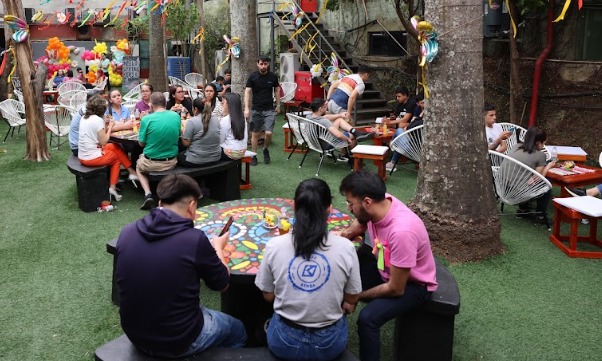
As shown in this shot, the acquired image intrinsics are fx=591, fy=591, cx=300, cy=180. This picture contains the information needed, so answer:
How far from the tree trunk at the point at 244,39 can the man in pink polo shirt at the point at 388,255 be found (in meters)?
7.48

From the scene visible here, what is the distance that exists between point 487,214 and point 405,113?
4.15 meters

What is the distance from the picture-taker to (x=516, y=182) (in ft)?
19.7

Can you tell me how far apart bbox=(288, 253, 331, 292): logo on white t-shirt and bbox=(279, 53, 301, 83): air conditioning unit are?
42.5ft

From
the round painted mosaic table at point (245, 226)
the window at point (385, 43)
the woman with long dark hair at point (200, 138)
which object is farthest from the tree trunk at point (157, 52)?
the round painted mosaic table at point (245, 226)

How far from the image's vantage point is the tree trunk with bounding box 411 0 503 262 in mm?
5148

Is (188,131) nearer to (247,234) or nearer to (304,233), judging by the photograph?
(247,234)

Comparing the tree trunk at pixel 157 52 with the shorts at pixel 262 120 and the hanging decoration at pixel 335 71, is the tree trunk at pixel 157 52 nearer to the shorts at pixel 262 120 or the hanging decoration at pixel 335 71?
the hanging decoration at pixel 335 71

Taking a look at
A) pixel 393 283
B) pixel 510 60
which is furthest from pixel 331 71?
pixel 393 283

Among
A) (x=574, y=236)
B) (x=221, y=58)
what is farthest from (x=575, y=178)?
(x=221, y=58)

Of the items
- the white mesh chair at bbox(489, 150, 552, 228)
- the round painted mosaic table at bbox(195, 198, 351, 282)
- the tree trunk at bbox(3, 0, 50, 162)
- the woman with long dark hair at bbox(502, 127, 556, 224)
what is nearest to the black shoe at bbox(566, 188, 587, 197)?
the woman with long dark hair at bbox(502, 127, 556, 224)

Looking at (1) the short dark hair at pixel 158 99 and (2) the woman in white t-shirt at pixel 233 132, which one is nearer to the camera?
(1) the short dark hair at pixel 158 99

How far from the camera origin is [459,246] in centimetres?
530

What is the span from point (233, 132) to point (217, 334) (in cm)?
435

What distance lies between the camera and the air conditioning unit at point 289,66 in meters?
15.5
